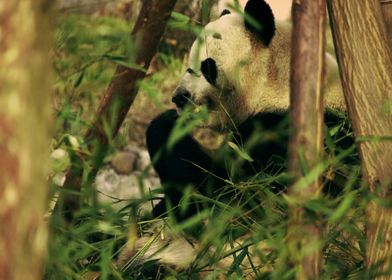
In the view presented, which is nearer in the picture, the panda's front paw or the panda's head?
the panda's head

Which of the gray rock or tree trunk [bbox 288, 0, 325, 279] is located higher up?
tree trunk [bbox 288, 0, 325, 279]

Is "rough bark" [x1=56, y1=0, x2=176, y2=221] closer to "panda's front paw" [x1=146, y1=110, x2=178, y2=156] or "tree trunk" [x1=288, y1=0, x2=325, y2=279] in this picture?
"tree trunk" [x1=288, y1=0, x2=325, y2=279]

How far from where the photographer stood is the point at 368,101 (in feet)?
6.00

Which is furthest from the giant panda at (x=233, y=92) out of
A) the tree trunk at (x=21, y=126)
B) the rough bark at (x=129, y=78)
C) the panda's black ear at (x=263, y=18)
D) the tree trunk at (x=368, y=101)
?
the tree trunk at (x=21, y=126)

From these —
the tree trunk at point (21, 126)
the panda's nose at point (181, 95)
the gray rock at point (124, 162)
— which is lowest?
the gray rock at point (124, 162)

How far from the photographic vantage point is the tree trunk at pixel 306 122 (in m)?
1.49

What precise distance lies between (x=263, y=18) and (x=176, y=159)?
2.28 ft

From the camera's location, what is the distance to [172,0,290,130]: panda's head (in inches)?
136

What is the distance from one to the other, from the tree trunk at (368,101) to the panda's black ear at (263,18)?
153 cm

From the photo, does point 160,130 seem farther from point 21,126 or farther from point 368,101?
point 21,126

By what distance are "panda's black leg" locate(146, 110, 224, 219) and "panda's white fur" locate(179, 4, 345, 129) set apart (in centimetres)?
15

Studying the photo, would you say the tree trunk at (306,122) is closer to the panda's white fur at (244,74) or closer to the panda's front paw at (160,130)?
the panda's white fur at (244,74)

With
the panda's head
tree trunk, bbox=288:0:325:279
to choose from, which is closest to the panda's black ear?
the panda's head

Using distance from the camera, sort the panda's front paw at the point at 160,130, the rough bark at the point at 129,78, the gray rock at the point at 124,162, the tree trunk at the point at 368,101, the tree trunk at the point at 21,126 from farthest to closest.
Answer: the gray rock at the point at 124,162 < the panda's front paw at the point at 160,130 < the rough bark at the point at 129,78 < the tree trunk at the point at 368,101 < the tree trunk at the point at 21,126
